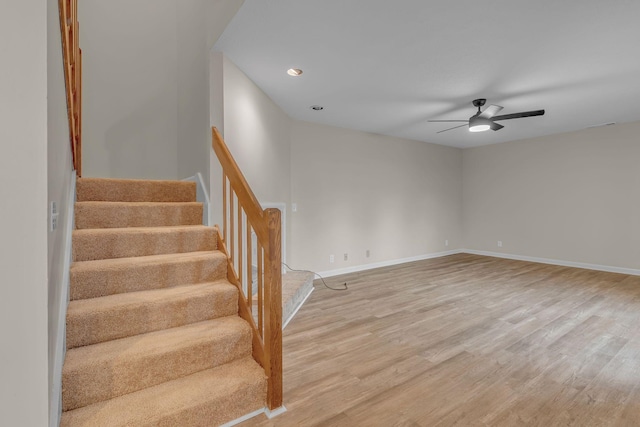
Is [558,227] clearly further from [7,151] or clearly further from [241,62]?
[7,151]

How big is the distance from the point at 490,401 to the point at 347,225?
3.49 metres

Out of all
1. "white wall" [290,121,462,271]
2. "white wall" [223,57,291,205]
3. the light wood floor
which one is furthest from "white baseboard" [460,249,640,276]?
"white wall" [223,57,291,205]

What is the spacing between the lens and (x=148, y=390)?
1535 mm

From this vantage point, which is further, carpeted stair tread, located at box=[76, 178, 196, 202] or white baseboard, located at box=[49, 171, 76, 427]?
carpeted stair tread, located at box=[76, 178, 196, 202]

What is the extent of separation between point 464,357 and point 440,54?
2.57 m

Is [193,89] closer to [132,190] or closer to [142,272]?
[132,190]

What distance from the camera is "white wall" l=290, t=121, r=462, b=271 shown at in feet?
15.2

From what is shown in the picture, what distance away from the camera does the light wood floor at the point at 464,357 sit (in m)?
1.69

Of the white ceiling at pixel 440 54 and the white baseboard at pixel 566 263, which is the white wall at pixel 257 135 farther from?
the white baseboard at pixel 566 263

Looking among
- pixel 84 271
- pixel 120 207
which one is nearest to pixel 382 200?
pixel 120 207

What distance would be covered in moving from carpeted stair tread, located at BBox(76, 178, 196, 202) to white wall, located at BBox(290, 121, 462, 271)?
186cm

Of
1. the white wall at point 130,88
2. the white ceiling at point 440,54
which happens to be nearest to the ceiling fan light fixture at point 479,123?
the white ceiling at point 440,54

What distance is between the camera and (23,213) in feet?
2.63

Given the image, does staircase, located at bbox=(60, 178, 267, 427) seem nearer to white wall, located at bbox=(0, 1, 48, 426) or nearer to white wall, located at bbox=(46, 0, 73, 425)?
white wall, located at bbox=(46, 0, 73, 425)
